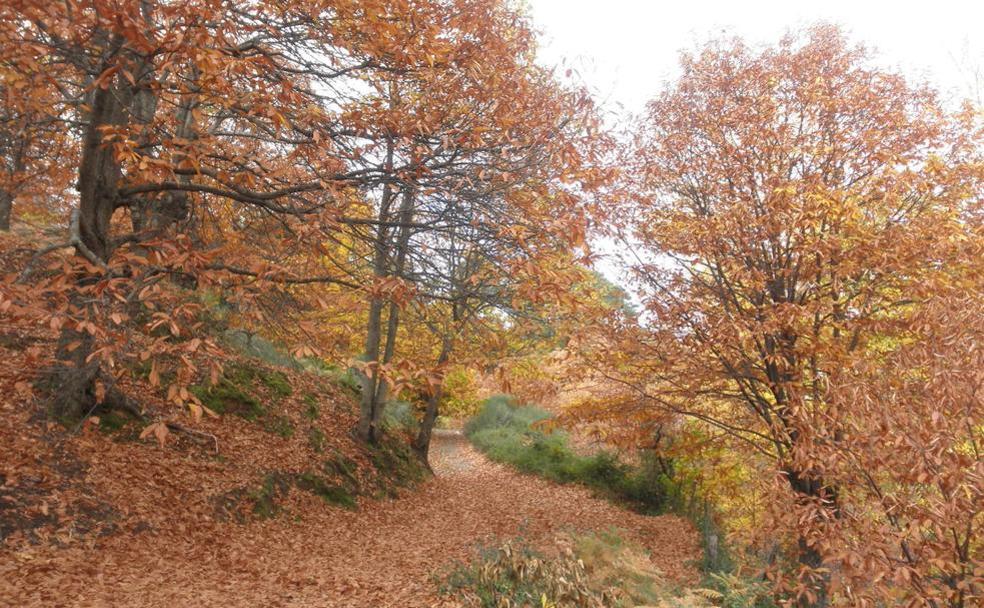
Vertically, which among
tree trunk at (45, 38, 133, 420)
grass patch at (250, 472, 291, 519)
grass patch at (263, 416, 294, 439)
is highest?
tree trunk at (45, 38, 133, 420)

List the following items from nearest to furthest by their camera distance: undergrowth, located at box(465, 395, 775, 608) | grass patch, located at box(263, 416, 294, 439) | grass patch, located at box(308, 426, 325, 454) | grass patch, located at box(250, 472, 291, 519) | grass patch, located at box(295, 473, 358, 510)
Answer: grass patch, located at box(250, 472, 291, 519), undergrowth, located at box(465, 395, 775, 608), grass patch, located at box(295, 473, 358, 510), grass patch, located at box(263, 416, 294, 439), grass patch, located at box(308, 426, 325, 454)

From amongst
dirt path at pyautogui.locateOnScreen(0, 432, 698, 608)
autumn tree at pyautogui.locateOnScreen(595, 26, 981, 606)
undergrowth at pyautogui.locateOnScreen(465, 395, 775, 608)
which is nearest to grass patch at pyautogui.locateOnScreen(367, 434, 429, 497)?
dirt path at pyautogui.locateOnScreen(0, 432, 698, 608)

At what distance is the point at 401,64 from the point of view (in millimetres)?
6477

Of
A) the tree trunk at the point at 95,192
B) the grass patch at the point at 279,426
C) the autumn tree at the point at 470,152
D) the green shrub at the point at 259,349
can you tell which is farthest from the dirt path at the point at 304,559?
the green shrub at the point at 259,349

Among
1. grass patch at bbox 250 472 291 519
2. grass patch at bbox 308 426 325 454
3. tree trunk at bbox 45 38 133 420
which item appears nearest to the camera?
tree trunk at bbox 45 38 133 420

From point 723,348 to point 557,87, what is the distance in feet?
13.0

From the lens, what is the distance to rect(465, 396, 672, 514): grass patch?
1580 centimetres

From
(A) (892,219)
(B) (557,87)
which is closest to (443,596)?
(B) (557,87)

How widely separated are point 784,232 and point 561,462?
42.6 ft

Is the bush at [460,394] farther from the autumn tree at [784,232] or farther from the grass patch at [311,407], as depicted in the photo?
the autumn tree at [784,232]

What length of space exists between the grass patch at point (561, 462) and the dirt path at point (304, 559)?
80.5 inches

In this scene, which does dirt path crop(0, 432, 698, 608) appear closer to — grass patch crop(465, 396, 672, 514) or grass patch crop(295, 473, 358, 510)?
grass patch crop(295, 473, 358, 510)

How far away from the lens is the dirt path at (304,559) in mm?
5262

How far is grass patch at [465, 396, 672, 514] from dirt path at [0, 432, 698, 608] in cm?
204
